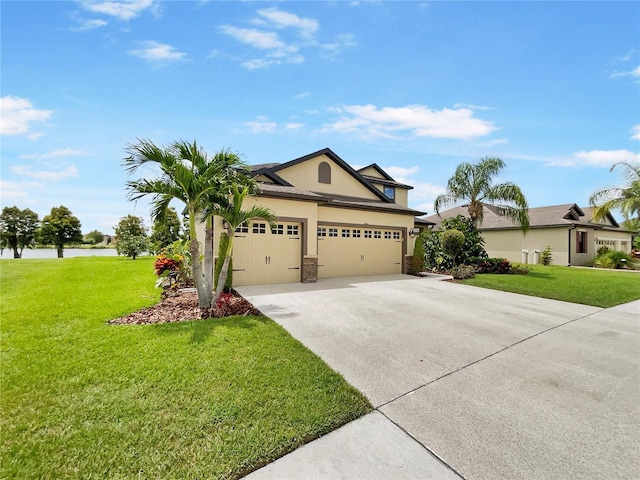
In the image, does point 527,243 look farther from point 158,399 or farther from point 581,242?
point 158,399

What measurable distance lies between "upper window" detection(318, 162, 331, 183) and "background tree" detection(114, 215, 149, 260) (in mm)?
20146

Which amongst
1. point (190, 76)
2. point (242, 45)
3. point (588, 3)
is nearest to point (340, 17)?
point (242, 45)

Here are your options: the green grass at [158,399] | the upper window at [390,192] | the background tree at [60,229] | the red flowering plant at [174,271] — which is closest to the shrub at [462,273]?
the upper window at [390,192]

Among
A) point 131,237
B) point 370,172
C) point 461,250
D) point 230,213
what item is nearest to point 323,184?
point 370,172

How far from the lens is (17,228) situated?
31.8 m

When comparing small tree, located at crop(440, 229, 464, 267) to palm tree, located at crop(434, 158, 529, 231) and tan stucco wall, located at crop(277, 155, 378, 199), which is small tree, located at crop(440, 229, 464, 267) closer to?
palm tree, located at crop(434, 158, 529, 231)

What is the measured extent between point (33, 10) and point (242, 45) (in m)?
4.59

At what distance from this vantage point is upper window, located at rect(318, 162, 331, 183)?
14.3 meters

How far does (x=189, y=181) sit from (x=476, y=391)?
647 cm

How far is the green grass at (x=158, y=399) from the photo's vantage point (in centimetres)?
228

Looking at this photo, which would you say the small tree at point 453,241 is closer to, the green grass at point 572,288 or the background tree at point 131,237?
the green grass at point 572,288

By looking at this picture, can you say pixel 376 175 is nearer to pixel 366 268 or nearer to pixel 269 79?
pixel 366 268

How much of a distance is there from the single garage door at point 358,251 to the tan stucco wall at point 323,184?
2640 millimetres

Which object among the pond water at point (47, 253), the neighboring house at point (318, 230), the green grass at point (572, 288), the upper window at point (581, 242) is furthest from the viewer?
the pond water at point (47, 253)
